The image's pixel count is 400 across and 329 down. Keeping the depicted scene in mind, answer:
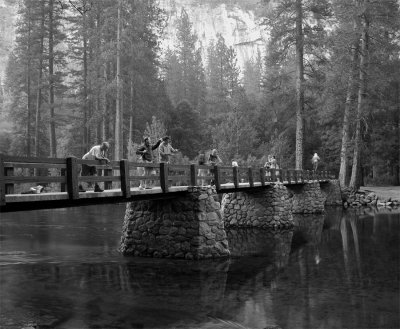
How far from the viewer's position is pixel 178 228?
1392 centimetres

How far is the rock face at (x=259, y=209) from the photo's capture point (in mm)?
21125

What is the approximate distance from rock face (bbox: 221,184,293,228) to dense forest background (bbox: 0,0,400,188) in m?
9.22

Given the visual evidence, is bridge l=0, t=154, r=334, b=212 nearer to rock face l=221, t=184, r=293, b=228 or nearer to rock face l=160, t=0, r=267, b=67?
rock face l=221, t=184, r=293, b=228

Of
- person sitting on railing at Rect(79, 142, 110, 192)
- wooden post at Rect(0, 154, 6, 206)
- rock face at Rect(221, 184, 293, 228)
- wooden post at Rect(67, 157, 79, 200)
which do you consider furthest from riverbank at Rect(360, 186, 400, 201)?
wooden post at Rect(0, 154, 6, 206)

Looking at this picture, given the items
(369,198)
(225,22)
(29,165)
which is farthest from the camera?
(225,22)

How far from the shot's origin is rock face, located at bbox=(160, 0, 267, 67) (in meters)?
134

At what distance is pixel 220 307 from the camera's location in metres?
9.16

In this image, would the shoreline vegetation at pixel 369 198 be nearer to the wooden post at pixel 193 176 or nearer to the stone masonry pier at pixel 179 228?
the stone masonry pier at pixel 179 228

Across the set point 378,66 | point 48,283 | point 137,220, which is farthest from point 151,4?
point 48,283

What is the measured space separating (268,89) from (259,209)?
19.3m

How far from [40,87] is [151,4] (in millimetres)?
12042

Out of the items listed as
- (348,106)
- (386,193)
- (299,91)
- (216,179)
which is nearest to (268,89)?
(348,106)

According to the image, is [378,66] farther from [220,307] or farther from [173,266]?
[220,307]

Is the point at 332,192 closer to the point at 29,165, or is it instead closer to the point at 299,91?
the point at 299,91
